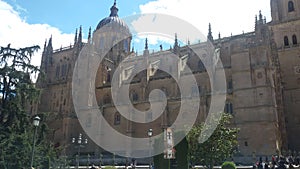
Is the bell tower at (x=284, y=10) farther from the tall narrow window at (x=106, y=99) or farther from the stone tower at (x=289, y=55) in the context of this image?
the tall narrow window at (x=106, y=99)

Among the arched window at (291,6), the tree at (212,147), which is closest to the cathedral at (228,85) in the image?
the arched window at (291,6)

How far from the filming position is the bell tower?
3997cm

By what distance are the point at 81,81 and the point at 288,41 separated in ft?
95.1

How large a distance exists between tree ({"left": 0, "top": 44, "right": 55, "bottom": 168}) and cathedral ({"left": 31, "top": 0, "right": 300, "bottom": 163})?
111 inches

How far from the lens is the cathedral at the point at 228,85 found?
29484mm

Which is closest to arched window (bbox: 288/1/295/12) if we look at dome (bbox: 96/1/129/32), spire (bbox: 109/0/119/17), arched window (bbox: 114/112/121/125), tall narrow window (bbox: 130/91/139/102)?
tall narrow window (bbox: 130/91/139/102)

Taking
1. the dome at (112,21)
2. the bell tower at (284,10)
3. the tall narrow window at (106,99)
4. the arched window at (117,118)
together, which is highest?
the dome at (112,21)

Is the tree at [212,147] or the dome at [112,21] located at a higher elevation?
the dome at [112,21]

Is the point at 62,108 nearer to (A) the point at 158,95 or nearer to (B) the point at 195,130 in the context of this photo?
(A) the point at 158,95

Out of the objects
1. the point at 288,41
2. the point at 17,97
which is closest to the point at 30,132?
the point at 17,97

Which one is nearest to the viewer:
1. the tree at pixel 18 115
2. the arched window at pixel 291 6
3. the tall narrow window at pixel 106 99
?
the tree at pixel 18 115

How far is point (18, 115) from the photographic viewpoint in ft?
65.8

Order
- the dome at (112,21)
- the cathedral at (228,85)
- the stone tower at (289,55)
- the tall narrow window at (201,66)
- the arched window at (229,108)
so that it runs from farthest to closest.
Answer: the dome at (112,21) < the tall narrow window at (201,66) < the stone tower at (289,55) < the arched window at (229,108) < the cathedral at (228,85)

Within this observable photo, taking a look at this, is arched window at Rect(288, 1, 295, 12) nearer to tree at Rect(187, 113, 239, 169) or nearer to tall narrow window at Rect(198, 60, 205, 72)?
tall narrow window at Rect(198, 60, 205, 72)
